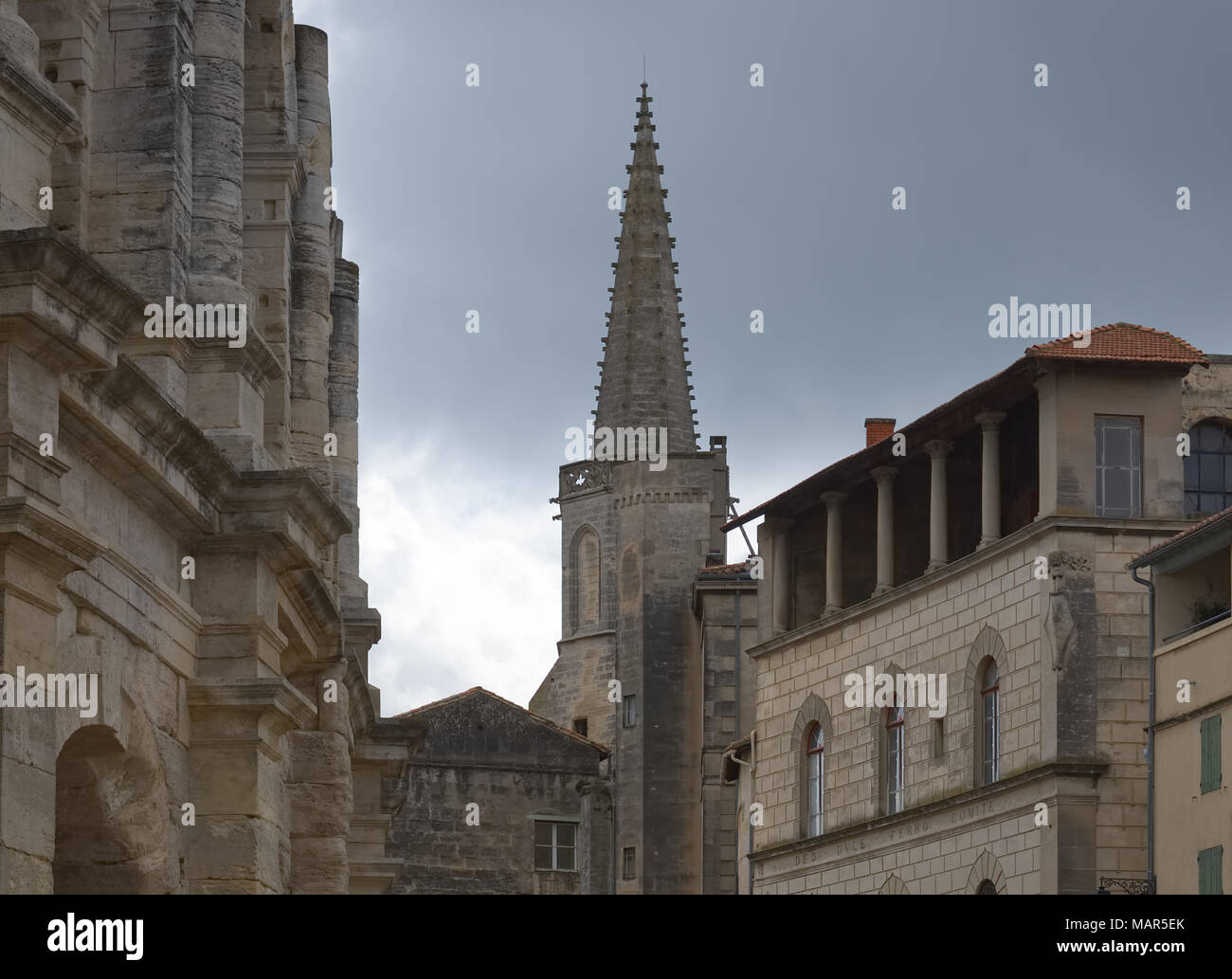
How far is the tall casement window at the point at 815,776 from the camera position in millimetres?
41375

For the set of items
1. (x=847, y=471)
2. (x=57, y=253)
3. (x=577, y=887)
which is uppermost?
(x=847, y=471)

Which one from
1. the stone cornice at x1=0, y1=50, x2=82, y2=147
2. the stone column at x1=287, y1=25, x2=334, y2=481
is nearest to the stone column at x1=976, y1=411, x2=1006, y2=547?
the stone column at x1=287, y1=25, x2=334, y2=481

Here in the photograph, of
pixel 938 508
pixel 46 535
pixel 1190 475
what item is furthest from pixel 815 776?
pixel 46 535

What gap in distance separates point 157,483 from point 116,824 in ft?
6.16

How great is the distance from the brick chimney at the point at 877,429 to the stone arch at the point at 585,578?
776 inches

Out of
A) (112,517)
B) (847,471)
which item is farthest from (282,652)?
(847,471)

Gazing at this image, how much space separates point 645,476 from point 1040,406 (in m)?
27.0

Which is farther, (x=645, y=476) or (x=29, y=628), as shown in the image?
(x=645, y=476)

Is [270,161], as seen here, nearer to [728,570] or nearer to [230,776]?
[230,776]

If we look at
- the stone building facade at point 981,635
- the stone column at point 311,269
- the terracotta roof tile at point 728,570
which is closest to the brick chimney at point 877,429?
the stone building facade at point 981,635

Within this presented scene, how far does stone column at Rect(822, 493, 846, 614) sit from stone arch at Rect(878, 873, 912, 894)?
490cm

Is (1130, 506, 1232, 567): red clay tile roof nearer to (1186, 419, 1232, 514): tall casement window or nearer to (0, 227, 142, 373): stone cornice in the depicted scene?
(1186, 419, 1232, 514): tall casement window
